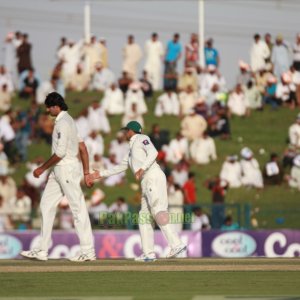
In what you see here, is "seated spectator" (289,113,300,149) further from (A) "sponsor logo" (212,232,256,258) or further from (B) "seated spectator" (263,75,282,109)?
(A) "sponsor logo" (212,232,256,258)

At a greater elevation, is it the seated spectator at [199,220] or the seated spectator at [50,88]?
the seated spectator at [50,88]

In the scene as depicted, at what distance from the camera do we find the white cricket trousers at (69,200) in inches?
677

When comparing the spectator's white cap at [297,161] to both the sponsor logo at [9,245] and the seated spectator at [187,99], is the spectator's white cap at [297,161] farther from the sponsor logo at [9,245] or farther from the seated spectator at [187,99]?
the sponsor logo at [9,245]

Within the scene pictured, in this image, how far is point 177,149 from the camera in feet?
117

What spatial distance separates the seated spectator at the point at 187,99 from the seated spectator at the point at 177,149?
108 inches

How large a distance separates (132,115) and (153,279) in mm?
23694

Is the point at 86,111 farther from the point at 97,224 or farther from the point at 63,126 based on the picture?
the point at 63,126

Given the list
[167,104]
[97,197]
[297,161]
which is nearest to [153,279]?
[97,197]

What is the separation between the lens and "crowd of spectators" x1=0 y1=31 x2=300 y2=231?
34.4 meters

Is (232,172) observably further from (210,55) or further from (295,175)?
(210,55)

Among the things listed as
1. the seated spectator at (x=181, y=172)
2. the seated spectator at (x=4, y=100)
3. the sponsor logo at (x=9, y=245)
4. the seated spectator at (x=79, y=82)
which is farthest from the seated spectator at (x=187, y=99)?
the sponsor logo at (x=9, y=245)

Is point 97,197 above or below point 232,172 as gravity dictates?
below

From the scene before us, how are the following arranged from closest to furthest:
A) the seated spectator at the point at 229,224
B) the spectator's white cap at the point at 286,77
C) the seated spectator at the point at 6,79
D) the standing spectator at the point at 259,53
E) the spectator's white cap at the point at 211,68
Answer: the seated spectator at the point at 229,224 → the spectator's white cap at the point at 286,77 → the spectator's white cap at the point at 211,68 → the seated spectator at the point at 6,79 → the standing spectator at the point at 259,53

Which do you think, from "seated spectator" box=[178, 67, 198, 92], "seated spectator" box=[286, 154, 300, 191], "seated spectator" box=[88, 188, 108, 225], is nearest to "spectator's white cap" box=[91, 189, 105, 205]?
"seated spectator" box=[88, 188, 108, 225]
